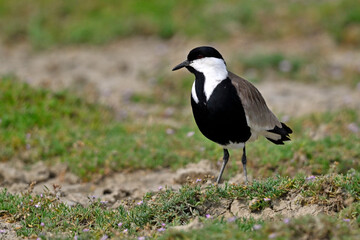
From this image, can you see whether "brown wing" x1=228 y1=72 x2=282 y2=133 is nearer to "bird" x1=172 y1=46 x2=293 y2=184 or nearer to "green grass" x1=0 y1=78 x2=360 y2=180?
"bird" x1=172 y1=46 x2=293 y2=184

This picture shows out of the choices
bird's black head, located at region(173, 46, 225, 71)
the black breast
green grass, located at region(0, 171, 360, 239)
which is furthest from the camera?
bird's black head, located at region(173, 46, 225, 71)

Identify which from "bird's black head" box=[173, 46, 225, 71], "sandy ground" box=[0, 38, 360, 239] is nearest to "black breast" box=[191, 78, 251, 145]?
"bird's black head" box=[173, 46, 225, 71]

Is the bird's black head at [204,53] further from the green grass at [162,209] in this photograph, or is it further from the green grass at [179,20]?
the green grass at [179,20]

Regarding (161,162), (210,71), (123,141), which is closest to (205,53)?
(210,71)

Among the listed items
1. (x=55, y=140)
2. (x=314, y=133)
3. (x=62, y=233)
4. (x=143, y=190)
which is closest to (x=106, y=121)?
(x=55, y=140)

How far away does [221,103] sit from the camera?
502 centimetres

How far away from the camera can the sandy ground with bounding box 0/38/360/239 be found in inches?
241

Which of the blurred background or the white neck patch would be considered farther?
the blurred background

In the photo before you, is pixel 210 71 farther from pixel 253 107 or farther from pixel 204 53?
pixel 253 107

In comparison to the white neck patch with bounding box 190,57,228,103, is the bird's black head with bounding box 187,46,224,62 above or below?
above

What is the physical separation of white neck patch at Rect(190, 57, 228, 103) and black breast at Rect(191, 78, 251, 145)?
5 centimetres

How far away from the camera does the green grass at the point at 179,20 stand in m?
11.2

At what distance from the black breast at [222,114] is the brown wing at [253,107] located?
0.20 ft

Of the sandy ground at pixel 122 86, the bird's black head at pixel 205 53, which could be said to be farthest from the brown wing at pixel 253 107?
the sandy ground at pixel 122 86
